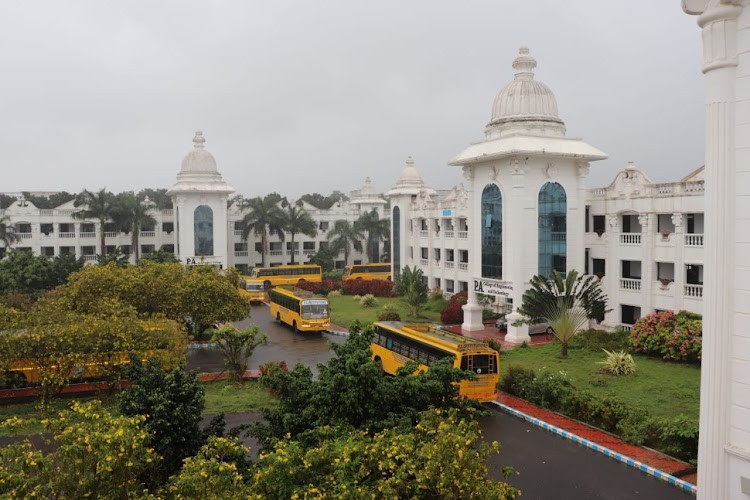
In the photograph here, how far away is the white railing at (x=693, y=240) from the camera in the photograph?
23.6 m

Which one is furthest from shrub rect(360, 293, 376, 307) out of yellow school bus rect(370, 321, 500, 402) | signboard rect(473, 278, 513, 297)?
yellow school bus rect(370, 321, 500, 402)

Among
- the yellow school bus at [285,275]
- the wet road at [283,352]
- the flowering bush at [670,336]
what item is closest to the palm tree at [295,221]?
the yellow school bus at [285,275]

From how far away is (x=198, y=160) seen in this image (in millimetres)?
49375

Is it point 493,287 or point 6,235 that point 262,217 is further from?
point 493,287

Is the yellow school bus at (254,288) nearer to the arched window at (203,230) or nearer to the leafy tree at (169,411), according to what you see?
the arched window at (203,230)

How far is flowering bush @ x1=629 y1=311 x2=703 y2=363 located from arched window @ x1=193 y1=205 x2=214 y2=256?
34.6m

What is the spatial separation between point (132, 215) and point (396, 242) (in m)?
23.4

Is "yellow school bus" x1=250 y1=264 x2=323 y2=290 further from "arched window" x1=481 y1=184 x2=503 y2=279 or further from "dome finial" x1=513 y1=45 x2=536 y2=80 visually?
"dome finial" x1=513 y1=45 x2=536 y2=80

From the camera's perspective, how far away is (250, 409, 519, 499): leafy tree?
23.8 feet

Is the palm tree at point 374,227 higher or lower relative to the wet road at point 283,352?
higher

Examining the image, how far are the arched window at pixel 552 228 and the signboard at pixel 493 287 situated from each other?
63.3 inches

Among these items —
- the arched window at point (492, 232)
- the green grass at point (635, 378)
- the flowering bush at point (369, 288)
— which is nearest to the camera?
the green grass at point (635, 378)

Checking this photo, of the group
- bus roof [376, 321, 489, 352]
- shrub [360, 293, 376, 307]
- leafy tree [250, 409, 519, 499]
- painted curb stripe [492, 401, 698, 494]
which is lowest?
painted curb stripe [492, 401, 698, 494]

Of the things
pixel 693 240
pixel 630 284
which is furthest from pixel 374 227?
pixel 693 240
